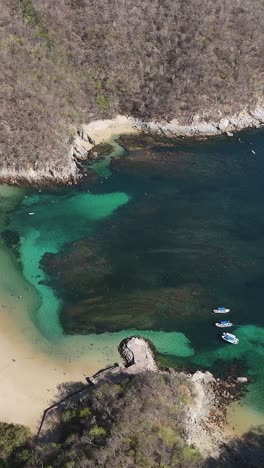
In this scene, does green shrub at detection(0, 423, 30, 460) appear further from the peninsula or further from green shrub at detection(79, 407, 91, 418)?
green shrub at detection(79, 407, 91, 418)

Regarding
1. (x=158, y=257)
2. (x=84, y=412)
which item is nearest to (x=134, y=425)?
(x=84, y=412)

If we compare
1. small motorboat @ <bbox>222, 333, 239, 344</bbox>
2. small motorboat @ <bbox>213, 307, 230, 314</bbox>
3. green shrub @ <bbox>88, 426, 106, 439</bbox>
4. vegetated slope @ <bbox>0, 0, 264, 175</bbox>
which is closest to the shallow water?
small motorboat @ <bbox>222, 333, 239, 344</bbox>

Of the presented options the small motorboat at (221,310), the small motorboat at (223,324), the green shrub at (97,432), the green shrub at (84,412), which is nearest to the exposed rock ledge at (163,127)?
the small motorboat at (221,310)

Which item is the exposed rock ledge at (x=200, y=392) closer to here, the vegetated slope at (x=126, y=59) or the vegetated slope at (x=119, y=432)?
the vegetated slope at (x=119, y=432)

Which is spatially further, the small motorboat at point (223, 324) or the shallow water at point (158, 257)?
the small motorboat at point (223, 324)

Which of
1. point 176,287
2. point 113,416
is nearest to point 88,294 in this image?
point 176,287

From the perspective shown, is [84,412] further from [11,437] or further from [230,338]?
[230,338]

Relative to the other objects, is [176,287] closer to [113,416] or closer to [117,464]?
[113,416]
